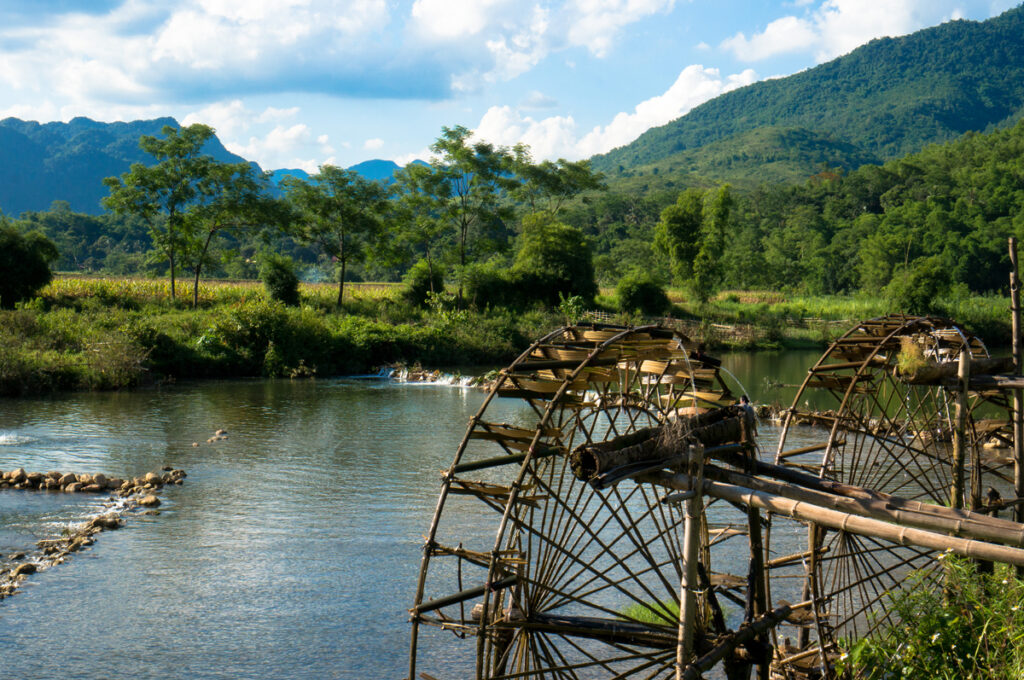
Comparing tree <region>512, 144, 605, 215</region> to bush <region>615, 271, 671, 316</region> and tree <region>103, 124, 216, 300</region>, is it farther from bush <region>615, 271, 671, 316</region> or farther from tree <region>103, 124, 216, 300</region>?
tree <region>103, 124, 216, 300</region>

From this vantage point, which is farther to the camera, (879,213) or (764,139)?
(764,139)

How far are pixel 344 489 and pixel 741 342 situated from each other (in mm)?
33617

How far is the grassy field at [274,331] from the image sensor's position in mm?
27953

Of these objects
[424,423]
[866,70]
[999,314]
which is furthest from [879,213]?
[866,70]

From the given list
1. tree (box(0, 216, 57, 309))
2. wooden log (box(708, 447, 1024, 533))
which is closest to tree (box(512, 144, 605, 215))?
tree (box(0, 216, 57, 309))

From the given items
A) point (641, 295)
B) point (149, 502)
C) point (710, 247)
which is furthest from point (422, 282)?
point (149, 502)

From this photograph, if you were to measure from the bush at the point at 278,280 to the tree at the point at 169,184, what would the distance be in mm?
4041

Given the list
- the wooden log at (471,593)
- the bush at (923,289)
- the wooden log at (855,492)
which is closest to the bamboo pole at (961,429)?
the wooden log at (855,492)

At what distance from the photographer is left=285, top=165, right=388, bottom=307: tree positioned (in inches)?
1694

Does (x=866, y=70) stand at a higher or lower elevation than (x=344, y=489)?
higher

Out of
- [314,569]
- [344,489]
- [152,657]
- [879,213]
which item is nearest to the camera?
[152,657]

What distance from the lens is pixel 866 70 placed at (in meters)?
184

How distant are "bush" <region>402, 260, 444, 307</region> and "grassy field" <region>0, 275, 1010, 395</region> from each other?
766mm

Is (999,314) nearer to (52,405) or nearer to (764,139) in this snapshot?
(52,405)
